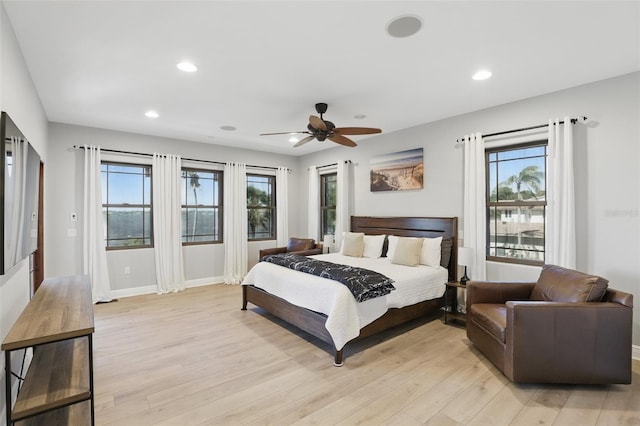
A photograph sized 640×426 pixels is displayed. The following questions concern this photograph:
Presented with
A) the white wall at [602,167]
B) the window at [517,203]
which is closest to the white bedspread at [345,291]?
the window at [517,203]

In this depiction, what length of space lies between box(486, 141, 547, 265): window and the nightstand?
0.63 metres

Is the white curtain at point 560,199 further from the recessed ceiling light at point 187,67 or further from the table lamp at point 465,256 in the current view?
the recessed ceiling light at point 187,67

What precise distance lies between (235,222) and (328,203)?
1.92 meters

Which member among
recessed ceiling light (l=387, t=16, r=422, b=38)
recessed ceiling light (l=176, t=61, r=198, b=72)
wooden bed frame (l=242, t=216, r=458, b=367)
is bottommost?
wooden bed frame (l=242, t=216, r=458, b=367)

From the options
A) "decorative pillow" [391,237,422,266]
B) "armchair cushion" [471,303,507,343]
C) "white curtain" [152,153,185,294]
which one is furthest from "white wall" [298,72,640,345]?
"white curtain" [152,153,185,294]

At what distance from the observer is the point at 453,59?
2723mm

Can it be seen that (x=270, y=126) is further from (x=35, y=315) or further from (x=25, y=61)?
(x=35, y=315)

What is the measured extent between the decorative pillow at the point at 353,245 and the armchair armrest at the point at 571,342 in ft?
8.83

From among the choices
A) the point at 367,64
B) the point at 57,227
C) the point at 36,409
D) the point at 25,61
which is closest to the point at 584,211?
the point at 367,64

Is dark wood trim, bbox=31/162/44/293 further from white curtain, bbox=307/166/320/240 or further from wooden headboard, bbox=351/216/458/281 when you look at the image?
wooden headboard, bbox=351/216/458/281

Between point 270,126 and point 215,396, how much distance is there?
3633mm

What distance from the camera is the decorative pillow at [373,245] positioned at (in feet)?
16.1

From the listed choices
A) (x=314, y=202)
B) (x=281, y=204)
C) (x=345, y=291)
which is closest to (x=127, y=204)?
(x=281, y=204)

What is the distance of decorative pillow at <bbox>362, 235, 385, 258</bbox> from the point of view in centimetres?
490
